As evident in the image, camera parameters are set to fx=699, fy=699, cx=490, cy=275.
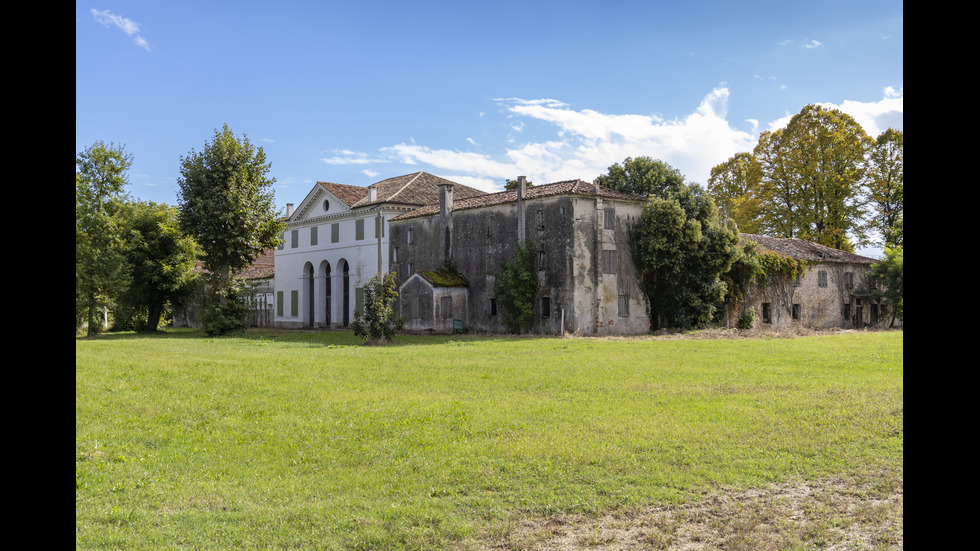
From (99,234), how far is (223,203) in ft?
23.3

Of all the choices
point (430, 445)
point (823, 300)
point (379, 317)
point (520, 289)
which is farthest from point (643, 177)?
point (430, 445)

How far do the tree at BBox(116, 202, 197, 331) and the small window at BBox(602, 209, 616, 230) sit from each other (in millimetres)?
24111

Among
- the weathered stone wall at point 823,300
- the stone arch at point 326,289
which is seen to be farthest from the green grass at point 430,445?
the stone arch at point 326,289

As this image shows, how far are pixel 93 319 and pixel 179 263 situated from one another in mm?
5697

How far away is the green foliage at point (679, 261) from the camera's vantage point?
1407 inches

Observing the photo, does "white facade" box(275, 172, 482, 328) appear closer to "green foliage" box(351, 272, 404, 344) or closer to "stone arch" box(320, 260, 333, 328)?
"stone arch" box(320, 260, 333, 328)

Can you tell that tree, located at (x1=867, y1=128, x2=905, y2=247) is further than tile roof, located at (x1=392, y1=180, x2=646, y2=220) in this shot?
Yes

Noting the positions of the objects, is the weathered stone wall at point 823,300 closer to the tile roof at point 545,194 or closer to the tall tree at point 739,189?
the tall tree at point 739,189

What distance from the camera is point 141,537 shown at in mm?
5922

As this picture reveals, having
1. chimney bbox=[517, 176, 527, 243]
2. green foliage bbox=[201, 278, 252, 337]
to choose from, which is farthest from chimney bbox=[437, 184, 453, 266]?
green foliage bbox=[201, 278, 252, 337]

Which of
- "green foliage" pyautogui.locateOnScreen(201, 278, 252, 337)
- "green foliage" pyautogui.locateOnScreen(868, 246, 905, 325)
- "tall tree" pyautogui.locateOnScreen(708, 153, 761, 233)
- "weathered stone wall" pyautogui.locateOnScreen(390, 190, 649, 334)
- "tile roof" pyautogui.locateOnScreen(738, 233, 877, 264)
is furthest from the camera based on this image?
"tall tree" pyautogui.locateOnScreen(708, 153, 761, 233)

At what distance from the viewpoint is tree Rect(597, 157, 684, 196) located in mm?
40844
